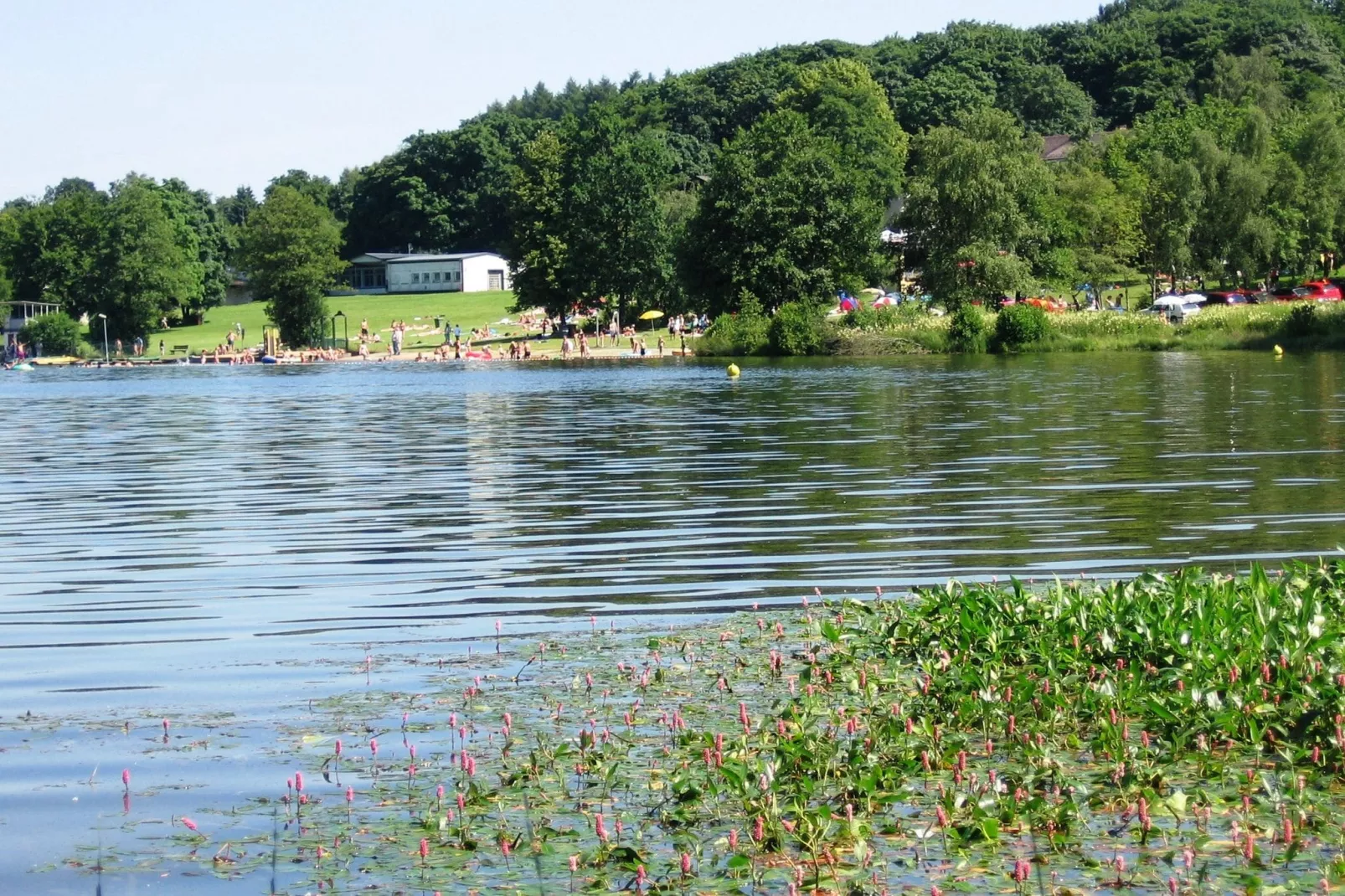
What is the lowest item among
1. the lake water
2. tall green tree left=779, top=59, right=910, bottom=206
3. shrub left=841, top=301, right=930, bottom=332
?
the lake water

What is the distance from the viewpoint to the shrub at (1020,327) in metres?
88.6

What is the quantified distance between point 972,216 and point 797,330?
12.5 meters

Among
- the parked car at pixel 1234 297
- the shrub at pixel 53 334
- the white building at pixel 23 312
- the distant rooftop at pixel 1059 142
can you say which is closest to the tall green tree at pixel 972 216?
the parked car at pixel 1234 297

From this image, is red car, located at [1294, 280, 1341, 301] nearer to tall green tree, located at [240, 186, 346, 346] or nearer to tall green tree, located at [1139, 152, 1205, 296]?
tall green tree, located at [1139, 152, 1205, 296]

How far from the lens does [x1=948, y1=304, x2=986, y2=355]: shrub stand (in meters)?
88.9

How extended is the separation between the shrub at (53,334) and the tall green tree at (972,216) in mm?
78218

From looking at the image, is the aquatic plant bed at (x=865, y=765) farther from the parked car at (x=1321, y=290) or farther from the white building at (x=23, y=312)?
the white building at (x=23, y=312)

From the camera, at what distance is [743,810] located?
8055mm

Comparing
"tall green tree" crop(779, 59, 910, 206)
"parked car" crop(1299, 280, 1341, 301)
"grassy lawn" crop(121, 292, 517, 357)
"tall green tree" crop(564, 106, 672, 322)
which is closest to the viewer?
"parked car" crop(1299, 280, 1341, 301)

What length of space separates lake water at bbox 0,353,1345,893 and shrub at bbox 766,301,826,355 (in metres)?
44.5

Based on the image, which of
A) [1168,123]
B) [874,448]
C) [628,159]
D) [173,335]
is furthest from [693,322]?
[874,448]

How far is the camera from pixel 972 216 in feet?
305

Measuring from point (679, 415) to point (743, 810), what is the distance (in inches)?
1525

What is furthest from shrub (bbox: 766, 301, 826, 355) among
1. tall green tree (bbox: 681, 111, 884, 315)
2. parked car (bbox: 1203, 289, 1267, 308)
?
parked car (bbox: 1203, 289, 1267, 308)
